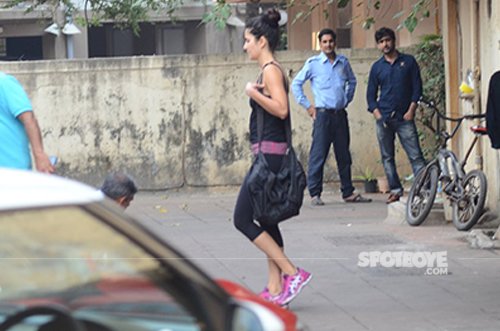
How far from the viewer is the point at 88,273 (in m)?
3.71

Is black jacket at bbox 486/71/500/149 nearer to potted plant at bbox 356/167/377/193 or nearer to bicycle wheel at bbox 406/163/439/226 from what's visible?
bicycle wheel at bbox 406/163/439/226

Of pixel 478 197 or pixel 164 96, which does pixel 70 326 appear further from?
pixel 164 96

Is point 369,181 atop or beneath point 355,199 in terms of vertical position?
atop

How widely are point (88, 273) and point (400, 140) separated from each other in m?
9.81

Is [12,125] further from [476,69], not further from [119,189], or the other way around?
[476,69]

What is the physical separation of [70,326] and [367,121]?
1173cm

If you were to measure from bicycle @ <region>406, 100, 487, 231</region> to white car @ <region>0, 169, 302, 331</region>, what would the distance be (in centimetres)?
709

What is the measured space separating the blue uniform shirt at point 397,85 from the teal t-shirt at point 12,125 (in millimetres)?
6462

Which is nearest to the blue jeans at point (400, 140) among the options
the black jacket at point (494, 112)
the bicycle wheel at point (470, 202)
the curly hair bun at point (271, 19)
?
the bicycle wheel at point (470, 202)

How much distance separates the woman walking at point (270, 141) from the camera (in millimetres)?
7586

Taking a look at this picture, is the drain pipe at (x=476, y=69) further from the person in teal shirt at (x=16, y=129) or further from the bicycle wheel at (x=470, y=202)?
the person in teal shirt at (x=16, y=129)

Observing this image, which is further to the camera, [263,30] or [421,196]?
[421,196]

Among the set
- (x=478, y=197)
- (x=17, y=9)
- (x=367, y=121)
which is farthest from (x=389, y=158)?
(x=17, y=9)

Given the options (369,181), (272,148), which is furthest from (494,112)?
(369,181)
